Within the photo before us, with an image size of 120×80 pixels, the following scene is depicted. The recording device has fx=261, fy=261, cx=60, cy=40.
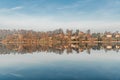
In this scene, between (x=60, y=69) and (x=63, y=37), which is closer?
(x=60, y=69)

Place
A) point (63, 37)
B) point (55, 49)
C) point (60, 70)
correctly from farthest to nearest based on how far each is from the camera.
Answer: point (63, 37) → point (55, 49) → point (60, 70)

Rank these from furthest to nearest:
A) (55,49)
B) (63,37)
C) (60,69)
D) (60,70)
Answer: (63,37) → (55,49) → (60,69) → (60,70)

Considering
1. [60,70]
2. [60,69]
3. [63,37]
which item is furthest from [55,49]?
[63,37]

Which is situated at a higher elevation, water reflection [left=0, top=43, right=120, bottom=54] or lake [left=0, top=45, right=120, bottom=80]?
lake [left=0, top=45, right=120, bottom=80]

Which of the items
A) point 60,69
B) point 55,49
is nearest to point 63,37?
point 55,49

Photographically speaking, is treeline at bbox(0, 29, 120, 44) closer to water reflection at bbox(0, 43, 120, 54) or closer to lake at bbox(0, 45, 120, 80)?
water reflection at bbox(0, 43, 120, 54)

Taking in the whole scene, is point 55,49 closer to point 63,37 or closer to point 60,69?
point 60,69

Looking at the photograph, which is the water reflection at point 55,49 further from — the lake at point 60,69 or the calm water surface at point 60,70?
the calm water surface at point 60,70

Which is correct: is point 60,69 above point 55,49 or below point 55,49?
above

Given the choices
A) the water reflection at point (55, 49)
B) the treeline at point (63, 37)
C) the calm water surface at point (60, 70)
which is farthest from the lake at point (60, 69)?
the treeline at point (63, 37)

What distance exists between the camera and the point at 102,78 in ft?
38.9

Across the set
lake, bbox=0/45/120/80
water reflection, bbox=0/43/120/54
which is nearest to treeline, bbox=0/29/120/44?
water reflection, bbox=0/43/120/54

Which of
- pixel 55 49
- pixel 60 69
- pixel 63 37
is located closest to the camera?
pixel 60 69

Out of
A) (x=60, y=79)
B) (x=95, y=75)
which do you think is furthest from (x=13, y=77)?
(x=95, y=75)
